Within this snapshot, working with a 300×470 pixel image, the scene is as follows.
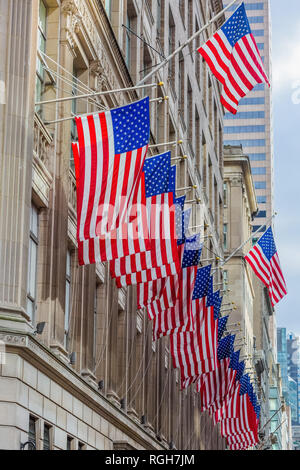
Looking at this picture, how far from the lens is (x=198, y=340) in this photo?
37156 millimetres

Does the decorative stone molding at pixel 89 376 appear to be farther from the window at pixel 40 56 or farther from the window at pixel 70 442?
the window at pixel 40 56

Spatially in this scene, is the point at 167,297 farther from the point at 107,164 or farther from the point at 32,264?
the point at 107,164

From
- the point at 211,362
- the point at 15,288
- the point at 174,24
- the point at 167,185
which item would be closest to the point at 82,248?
the point at 15,288

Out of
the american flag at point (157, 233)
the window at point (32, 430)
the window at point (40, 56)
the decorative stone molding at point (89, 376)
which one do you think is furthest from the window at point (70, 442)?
the window at point (40, 56)

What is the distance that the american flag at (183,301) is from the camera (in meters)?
33.9

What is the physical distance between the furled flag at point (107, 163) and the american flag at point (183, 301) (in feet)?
33.0

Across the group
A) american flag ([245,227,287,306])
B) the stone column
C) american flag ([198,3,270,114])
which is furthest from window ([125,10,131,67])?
the stone column

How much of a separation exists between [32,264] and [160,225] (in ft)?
A: 11.0

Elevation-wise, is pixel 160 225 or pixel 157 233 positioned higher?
pixel 160 225

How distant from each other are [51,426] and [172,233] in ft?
18.5

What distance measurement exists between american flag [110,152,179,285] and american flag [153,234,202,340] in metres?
5.84

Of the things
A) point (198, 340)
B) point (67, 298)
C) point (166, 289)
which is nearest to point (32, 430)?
point (67, 298)

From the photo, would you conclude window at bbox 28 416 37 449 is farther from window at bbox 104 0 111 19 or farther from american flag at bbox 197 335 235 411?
american flag at bbox 197 335 235 411
